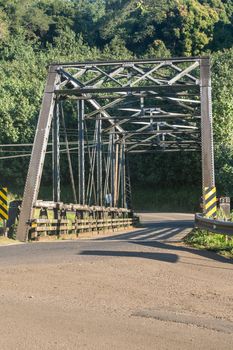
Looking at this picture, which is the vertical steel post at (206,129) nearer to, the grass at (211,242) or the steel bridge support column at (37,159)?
the grass at (211,242)

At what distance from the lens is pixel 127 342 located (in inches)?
217

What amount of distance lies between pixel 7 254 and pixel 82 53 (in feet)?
218

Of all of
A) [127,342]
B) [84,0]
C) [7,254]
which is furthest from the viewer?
[84,0]

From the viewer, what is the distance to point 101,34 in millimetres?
84375

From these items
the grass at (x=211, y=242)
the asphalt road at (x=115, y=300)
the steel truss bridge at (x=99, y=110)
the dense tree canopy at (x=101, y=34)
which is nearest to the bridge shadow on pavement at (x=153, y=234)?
the grass at (x=211, y=242)

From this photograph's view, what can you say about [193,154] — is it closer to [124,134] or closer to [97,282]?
[124,134]

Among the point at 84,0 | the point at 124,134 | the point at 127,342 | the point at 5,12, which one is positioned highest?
the point at 84,0

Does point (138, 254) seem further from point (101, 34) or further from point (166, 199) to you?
point (101, 34)

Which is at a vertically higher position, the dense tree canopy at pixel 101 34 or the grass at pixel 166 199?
the dense tree canopy at pixel 101 34

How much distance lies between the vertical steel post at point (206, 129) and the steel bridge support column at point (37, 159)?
15.6 ft

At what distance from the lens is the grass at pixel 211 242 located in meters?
12.4

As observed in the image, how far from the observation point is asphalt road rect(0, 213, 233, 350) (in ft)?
18.5

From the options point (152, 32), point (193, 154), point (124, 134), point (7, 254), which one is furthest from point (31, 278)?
point (152, 32)

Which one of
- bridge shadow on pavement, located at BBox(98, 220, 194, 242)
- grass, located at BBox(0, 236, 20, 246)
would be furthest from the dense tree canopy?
grass, located at BBox(0, 236, 20, 246)
